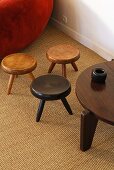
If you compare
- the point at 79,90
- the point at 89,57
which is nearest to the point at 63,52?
the point at 89,57

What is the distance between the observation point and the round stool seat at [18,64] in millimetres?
2262

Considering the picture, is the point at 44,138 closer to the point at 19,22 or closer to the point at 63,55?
the point at 63,55

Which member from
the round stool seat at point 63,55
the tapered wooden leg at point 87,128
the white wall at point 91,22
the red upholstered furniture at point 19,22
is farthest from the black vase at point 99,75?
the red upholstered furniture at point 19,22

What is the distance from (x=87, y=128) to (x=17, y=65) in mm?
884

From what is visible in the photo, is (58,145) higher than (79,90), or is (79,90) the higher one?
(79,90)

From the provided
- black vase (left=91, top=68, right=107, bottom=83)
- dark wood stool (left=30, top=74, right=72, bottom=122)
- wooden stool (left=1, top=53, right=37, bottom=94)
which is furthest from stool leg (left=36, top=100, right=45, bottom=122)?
black vase (left=91, top=68, right=107, bottom=83)

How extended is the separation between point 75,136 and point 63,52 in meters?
0.82

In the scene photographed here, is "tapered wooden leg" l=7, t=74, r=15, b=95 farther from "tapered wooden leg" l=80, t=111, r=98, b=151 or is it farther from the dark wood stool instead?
"tapered wooden leg" l=80, t=111, r=98, b=151

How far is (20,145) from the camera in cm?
195

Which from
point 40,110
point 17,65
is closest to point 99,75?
point 40,110

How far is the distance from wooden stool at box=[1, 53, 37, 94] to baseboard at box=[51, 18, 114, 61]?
2.89 ft

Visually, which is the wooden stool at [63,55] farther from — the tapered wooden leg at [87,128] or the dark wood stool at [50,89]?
the tapered wooden leg at [87,128]

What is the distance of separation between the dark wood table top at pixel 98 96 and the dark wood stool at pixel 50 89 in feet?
0.64

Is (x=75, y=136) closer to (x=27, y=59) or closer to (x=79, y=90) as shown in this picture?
(x=79, y=90)
